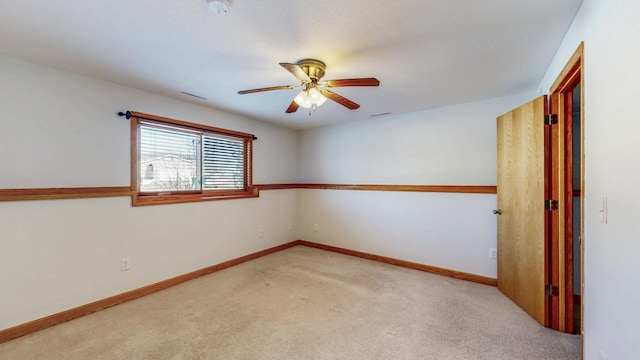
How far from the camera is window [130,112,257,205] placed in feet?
9.41

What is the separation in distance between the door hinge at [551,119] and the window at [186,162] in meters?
3.56

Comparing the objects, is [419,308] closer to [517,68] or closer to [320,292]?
[320,292]

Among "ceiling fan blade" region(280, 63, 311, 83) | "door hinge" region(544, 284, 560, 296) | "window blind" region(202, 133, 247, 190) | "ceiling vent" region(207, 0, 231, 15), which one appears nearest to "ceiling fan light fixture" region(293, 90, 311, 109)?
"ceiling fan blade" region(280, 63, 311, 83)

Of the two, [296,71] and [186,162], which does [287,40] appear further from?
[186,162]

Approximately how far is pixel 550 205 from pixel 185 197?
3.76m

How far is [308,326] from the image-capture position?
2.17m

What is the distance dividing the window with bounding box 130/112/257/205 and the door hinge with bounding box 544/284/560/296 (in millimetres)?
3593

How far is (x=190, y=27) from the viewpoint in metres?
1.64

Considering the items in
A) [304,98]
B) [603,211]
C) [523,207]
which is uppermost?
[304,98]

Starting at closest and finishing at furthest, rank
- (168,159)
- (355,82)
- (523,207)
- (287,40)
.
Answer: (287,40) → (355,82) → (523,207) → (168,159)

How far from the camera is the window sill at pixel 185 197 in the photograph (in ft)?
9.20

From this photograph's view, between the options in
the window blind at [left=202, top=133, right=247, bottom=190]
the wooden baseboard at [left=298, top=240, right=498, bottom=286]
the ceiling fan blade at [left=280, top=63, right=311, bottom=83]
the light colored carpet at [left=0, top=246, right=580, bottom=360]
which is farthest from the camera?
the window blind at [left=202, top=133, right=247, bottom=190]

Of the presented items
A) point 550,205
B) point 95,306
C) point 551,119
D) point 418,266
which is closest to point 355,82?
point 551,119

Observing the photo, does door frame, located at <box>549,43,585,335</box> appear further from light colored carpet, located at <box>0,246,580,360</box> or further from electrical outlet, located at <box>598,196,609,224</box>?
electrical outlet, located at <box>598,196,609,224</box>
